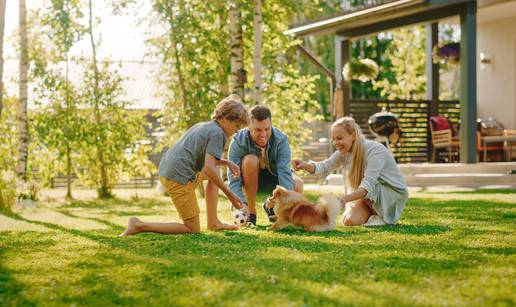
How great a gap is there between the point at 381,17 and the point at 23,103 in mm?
7428

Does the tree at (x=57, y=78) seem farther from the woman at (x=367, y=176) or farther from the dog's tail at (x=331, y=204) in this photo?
the dog's tail at (x=331, y=204)

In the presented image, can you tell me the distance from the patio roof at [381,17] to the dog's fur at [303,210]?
27.1 feet

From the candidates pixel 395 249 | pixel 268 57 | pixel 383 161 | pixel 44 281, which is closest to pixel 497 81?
pixel 268 57

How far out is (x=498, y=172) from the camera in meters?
13.3

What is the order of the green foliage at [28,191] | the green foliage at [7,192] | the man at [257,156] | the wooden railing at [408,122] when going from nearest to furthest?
the man at [257,156] → the green foliage at [7,192] → the green foliage at [28,191] → the wooden railing at [408,122]

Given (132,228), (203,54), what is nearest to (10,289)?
(132,228)

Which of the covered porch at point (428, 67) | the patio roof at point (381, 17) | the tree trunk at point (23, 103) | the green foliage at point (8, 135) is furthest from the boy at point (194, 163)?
the patio roof at point (381, 17)

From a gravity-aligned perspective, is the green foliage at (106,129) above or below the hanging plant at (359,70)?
below

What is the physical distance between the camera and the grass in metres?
3.56

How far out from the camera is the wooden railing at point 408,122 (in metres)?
17.3

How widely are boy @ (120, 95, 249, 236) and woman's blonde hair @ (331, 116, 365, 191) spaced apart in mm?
1050

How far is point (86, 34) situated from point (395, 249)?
36.4 ft

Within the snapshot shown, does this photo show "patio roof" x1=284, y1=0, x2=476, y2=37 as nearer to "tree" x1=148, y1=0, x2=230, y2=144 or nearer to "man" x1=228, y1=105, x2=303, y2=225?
"tree" x1=148, y1=0, x2=230, y2=144

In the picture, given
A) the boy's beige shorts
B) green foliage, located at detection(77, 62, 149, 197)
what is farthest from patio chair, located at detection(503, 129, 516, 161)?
the boy's beige shorts
